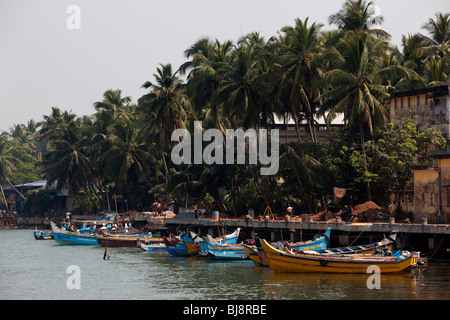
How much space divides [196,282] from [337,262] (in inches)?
294

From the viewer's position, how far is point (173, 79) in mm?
77125

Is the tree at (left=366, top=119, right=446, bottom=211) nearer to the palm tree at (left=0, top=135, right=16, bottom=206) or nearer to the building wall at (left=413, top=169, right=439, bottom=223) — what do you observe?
the building wall at (left=413, top=169, right=439, bottom=223)

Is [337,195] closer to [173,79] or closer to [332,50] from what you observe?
[332,50]

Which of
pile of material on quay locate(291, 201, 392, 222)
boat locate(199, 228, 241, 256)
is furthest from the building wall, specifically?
boat locate(199, 228, 241, 256)

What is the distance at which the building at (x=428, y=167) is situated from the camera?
148 ft

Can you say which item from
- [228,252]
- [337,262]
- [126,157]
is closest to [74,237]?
[126,157]

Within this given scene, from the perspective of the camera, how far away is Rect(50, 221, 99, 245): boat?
237ft

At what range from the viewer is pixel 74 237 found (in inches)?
2872

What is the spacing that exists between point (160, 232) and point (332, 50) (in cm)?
2867

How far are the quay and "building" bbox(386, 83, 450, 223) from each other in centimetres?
137

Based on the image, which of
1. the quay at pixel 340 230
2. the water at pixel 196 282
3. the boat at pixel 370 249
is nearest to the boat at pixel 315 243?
the quay at pixel 340 230

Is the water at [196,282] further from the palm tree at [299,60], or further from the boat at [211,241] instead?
the palm tree at [299,60]

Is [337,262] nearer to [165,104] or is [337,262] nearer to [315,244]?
[315,244]
